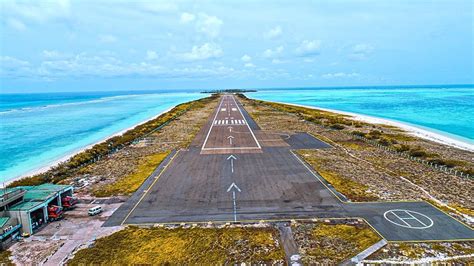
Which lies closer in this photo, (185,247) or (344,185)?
(185,247)

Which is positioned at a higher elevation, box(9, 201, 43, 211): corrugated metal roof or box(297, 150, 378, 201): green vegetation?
box(9, 201, 43, 211): corrugated metal roof

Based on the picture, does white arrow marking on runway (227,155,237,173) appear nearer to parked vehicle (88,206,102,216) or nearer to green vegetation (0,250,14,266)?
parked vehicle (88,206,102,216)

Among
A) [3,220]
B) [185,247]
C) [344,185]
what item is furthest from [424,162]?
[3,220]

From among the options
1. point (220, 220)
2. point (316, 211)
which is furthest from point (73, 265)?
point (316, 211)

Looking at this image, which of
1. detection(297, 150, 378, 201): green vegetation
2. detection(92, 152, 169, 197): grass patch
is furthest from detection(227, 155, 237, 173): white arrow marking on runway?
detection(297, 150, 378, 201): green vegetation

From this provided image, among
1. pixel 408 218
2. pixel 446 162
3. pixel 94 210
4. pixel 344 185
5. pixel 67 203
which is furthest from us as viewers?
pixel 446 162

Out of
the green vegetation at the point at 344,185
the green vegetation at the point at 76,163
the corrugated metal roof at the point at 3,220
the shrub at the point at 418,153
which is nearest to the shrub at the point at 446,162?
the shrub at the point at 418,153

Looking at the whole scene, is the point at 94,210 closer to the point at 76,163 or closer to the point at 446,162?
the point at 76,163
